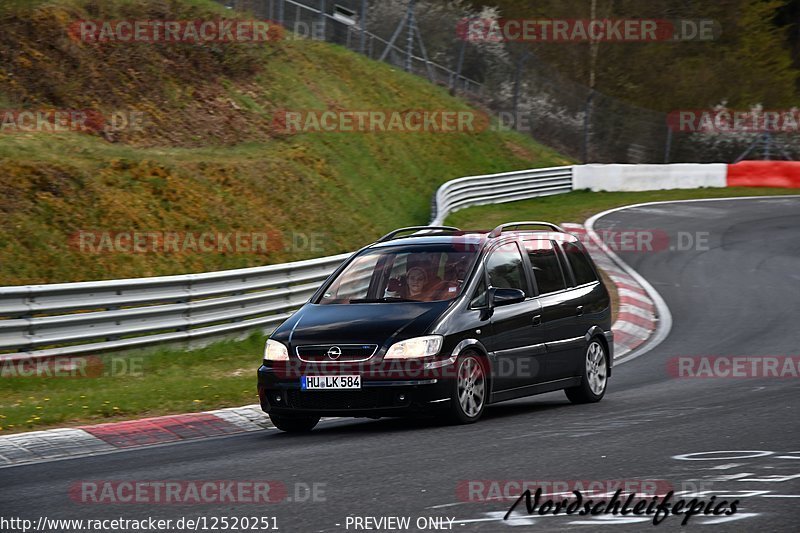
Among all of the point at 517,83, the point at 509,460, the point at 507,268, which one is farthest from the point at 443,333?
the point at 517,83

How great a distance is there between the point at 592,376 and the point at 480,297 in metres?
1.99

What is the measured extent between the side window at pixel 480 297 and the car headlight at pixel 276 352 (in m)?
1.66

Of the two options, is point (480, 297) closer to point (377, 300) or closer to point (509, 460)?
point (377, 300)

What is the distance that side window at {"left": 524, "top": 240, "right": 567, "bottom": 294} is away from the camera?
1144cm

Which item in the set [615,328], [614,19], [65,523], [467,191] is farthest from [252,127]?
[614,19]

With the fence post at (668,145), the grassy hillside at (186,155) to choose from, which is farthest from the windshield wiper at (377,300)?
the fence post at (668,145)

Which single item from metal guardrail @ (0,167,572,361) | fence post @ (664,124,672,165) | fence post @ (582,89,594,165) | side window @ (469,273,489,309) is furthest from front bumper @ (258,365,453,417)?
fence post @ (664,124,672,165)

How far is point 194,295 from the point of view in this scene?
49.8ft

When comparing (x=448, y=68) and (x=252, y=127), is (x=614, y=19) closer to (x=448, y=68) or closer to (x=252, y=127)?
(x=448, y=68)

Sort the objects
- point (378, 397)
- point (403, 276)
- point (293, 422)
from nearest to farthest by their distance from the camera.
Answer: point (378, 397)
point (293, 422)
point (403, 276)

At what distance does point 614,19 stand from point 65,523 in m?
49.9

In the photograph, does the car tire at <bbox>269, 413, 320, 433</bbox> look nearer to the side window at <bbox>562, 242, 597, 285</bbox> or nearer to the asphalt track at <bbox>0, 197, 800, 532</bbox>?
the asphalt track at <bbox>0, 197, 800, 532</bbox>

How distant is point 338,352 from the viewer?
31.8 feet

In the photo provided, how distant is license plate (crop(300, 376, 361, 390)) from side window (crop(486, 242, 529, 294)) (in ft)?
6.01
